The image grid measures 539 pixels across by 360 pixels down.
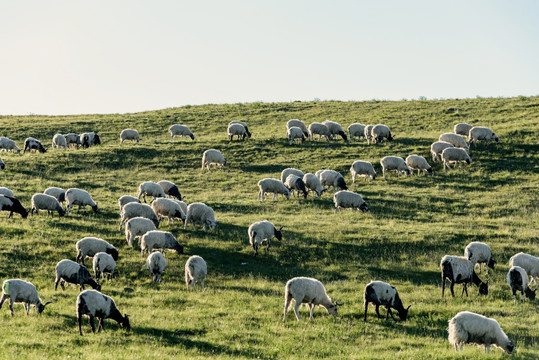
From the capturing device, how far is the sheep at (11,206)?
28.2 m

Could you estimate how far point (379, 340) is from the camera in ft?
49.1

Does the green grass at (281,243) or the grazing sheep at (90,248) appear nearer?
the green grass at (281,243)

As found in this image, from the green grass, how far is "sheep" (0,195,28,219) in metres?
0.66

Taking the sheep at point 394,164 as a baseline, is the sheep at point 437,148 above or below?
above

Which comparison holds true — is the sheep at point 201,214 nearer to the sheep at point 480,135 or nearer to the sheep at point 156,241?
the sheep at point 156,241

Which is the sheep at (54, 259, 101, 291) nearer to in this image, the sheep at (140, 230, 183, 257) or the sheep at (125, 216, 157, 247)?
the sheep at (140, 230, 183, 257)

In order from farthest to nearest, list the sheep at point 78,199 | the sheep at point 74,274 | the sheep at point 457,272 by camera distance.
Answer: the sheep at point 78,199 → the sheep at point 457,272 → the sheep at point 74,274

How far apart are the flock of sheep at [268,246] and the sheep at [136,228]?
0.04m

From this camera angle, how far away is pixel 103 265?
2027 cm

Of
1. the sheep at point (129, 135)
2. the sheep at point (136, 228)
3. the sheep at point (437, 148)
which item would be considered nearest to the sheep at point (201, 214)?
the sheep at point (136, 228)

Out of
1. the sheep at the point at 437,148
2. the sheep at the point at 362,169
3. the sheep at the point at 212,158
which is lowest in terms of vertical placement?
the sheep at the point at 362,169

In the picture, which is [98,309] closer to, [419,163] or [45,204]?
[45,204]

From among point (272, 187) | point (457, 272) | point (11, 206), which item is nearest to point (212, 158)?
point (272, 187)

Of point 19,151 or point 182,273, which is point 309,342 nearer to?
point 182,273
